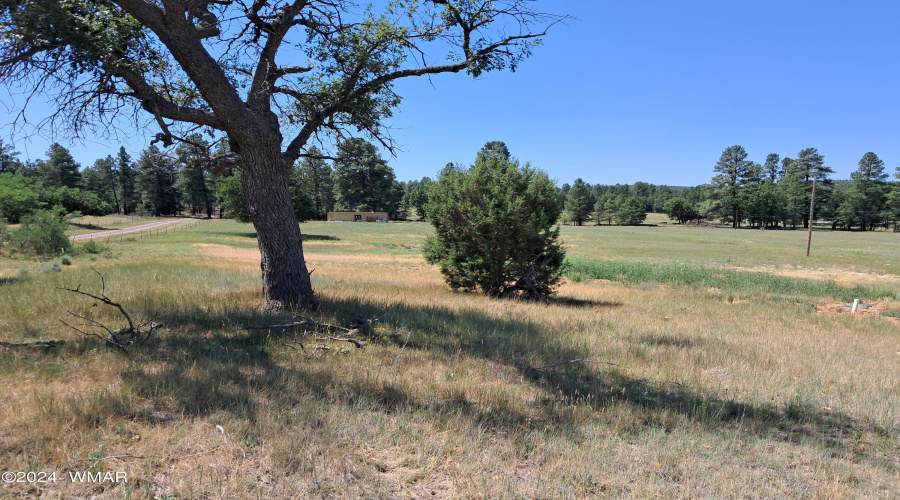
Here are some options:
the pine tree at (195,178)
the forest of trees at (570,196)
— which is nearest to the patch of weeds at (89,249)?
the pine tree at (195,178)

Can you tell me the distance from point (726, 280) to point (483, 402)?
23.0 metres

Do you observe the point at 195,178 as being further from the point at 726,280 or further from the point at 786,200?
the point at 786,200

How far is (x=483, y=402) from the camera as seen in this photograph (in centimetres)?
429

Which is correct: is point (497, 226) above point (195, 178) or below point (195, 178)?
below

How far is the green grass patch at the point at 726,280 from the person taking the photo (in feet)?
64.9

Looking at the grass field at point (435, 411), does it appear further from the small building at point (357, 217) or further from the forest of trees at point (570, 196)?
the small building at point (357, 217)

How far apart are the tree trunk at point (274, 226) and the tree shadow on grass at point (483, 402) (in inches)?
63.1

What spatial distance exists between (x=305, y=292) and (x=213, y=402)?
4.36 meters

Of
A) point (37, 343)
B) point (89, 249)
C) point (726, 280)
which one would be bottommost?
point (726, 280)

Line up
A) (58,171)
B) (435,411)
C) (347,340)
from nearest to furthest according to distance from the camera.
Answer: (435,411)
(347,340)
(58,171)

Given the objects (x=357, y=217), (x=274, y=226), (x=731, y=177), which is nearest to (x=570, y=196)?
(x=731, y=177)

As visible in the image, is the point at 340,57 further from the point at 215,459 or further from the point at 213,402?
the point at 215,459

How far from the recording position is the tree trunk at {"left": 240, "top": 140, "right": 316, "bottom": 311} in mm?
7355

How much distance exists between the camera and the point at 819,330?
10914 millimetres
